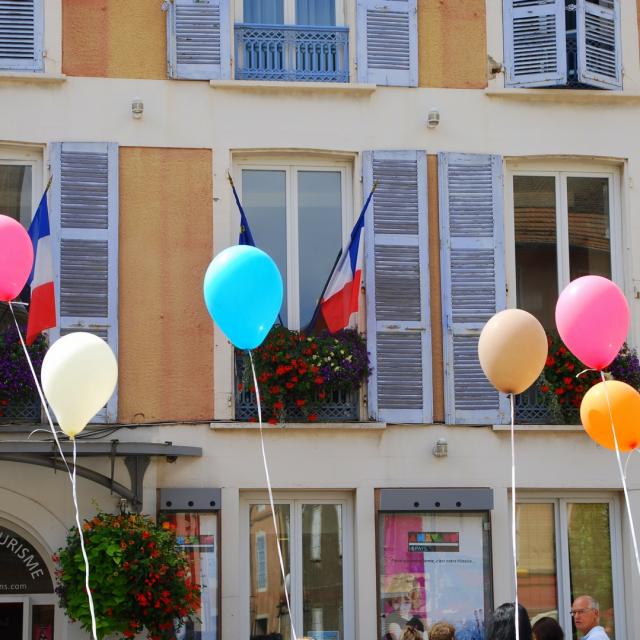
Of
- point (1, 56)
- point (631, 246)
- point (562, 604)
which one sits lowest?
point (562, 604)

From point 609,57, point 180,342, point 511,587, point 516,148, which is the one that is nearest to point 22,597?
point 180,342

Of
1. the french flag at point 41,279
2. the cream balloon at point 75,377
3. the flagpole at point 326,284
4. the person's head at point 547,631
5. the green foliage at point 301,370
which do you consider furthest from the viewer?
the flagpole at point 326,284

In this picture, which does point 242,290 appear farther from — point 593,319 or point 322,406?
point 322,406

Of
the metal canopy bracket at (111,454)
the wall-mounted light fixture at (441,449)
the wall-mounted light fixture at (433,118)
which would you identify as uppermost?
the wall-mounted light fixture at (433,118)

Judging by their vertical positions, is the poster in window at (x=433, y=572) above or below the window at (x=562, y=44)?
below

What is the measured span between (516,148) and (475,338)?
159 cm

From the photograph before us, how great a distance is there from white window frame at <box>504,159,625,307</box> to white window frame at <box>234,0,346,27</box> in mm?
1778

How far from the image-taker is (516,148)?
13.5 m

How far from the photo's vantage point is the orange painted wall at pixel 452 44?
13523 mm

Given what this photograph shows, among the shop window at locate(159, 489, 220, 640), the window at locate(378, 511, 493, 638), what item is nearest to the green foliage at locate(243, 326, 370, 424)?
the shop window at locate(159, 489, 220, 640)

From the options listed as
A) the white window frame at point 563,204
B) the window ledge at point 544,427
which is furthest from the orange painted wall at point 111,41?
the window ledge at point 544,427

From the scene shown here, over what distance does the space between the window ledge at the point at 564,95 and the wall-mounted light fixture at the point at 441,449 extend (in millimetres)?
2820

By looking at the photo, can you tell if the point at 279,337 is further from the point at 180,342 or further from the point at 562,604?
the point at 562,604

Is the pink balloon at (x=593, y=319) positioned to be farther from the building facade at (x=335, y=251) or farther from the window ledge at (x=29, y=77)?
the window ledge at (x=29, y=77)
